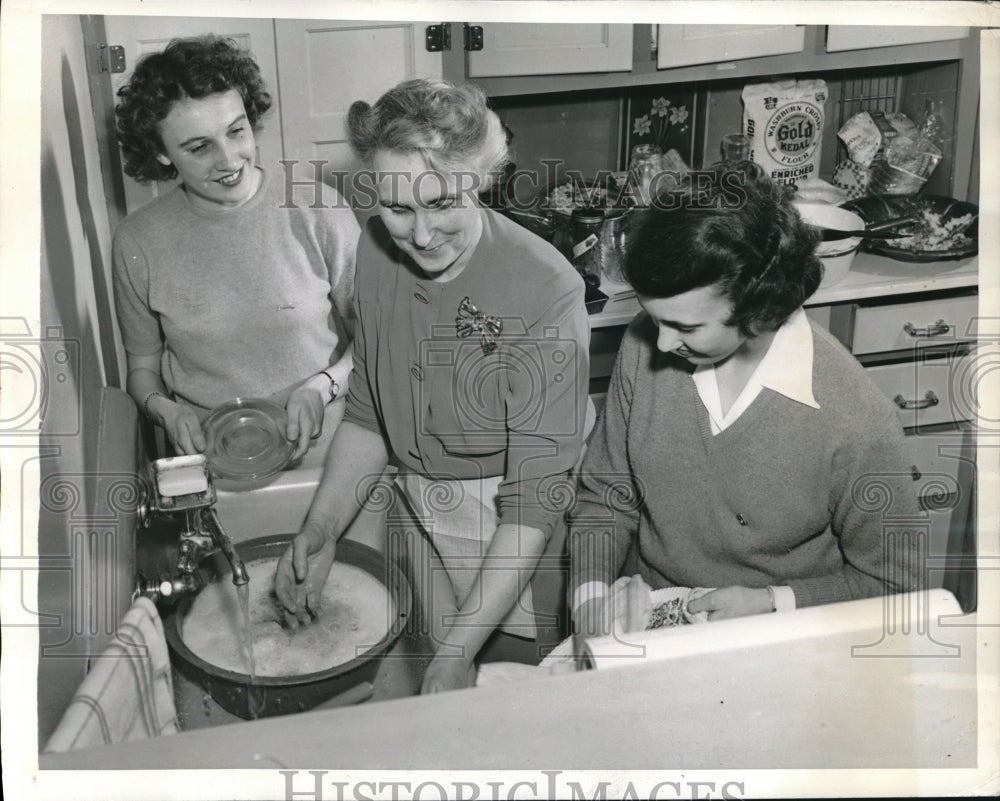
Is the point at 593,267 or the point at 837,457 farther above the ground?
the point at 593,267

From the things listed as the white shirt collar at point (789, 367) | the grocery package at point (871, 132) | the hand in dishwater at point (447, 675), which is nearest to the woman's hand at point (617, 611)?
the hand in dishwater at point (447, 675)

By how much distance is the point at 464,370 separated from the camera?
118 centimetres

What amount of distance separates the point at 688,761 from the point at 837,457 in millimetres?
377

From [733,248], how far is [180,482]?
2.22ft

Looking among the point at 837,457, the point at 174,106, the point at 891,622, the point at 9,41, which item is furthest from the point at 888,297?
the point at 9,41

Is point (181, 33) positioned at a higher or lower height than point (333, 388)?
higher

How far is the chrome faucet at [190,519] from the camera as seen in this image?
1071 millimetres

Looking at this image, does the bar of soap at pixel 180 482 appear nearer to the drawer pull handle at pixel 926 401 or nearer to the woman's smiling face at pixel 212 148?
the woman's smiling face at pixel 212 148

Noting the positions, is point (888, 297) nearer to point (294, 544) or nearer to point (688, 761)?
point (688, 761)

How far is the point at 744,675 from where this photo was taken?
94cm

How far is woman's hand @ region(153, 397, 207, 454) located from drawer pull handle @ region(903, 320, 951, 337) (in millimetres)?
1004

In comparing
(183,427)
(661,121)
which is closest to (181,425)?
(183,427)

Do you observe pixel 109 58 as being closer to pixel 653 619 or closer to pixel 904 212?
pixel 653 619

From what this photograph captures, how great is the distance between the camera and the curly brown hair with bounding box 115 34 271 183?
3.57ft
